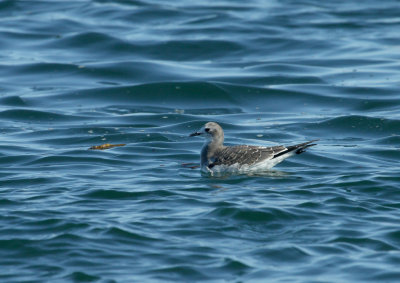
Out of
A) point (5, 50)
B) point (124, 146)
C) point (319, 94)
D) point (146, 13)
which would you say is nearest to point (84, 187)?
point (124, 146)

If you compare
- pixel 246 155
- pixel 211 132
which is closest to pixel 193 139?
pixel 211 132

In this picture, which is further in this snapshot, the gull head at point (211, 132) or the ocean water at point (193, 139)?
the gull head at point (211, 132)

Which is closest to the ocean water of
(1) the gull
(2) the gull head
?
(1) the gull

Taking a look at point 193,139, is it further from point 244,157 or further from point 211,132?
point 244,157

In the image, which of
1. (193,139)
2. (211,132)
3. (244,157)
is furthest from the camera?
(193,139)

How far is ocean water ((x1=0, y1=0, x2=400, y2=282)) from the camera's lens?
29.2ft

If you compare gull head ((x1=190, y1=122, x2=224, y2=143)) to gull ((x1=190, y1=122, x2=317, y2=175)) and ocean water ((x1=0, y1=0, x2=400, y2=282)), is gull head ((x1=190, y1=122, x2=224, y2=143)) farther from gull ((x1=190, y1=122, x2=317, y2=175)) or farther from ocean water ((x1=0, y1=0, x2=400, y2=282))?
ocean water ((x1=0, y1=0, x2=400, y2=282))

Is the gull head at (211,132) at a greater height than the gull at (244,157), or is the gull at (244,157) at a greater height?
the gull head at (211,132)

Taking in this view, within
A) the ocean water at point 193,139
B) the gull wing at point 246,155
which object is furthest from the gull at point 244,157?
the ocean water at point 193,139

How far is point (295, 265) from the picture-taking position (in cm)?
864

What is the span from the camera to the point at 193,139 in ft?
53.8

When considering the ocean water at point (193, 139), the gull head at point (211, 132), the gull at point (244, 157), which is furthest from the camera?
the gull head at point (211, 132)

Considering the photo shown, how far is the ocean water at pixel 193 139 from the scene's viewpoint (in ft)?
29.2

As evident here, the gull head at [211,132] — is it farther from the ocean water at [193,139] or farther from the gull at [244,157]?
the ocean water at [193,139]
